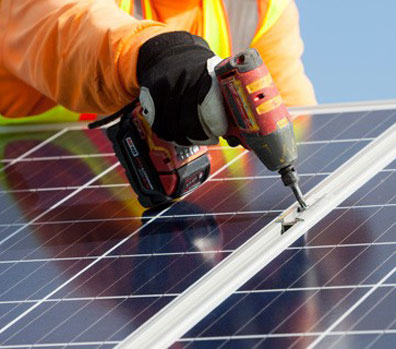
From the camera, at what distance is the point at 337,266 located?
8.11 ft

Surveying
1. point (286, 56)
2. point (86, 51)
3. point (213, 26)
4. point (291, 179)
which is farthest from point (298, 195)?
point (286, 56)

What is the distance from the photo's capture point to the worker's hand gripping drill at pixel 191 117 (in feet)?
8.73

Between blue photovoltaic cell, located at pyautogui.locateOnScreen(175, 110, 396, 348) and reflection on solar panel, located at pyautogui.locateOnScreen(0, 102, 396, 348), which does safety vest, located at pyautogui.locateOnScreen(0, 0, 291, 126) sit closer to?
reflection on solar panel, located at pyautogui.locateOnScreen(0, 102, 396, 348)

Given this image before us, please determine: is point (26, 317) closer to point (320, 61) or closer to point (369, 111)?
point (369, 111)

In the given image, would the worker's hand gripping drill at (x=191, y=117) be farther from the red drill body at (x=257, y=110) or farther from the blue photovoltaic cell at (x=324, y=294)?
the blue photovoltaic cell at (x=324, y=294)

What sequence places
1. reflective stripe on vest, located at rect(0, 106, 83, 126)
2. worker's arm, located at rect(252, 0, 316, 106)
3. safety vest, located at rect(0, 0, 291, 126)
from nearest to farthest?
reflective stripe on vest, located at rect(0, 106, 83, 126)
safety vest, located at rect(0, 0, 291, 126)
worker's arm, located at rect(252, 0, 316, 106)

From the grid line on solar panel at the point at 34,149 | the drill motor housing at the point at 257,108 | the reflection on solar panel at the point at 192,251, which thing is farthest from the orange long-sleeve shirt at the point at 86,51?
the drill motor housing at the point at 257,108

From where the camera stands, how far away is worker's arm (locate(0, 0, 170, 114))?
305 centimetres

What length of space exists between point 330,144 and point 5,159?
3.26 ft

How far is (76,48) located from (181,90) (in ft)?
2.19

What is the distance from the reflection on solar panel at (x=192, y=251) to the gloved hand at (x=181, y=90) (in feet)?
0.74

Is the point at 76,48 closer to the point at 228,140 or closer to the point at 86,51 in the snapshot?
the point at 86,51

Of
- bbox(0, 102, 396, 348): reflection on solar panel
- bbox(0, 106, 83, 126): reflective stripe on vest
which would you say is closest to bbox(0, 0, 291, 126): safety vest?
bbox(0, 106, 83, 126): reflective stripe on vest

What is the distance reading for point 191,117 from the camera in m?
2.76
